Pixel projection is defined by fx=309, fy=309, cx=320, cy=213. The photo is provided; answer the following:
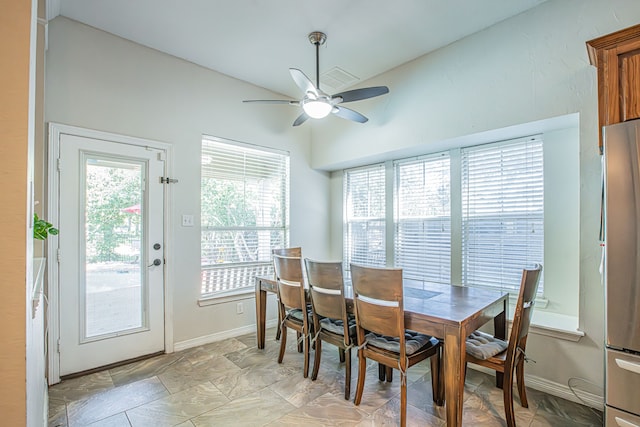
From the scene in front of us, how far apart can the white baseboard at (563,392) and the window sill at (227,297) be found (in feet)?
9.36

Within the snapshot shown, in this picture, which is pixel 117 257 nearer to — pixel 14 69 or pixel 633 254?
pixel 14 69

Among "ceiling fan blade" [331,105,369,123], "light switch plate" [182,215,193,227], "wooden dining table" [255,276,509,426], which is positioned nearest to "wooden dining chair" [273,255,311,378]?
"wooden dining table" [255,276,509,426]

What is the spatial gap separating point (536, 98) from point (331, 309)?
230cm

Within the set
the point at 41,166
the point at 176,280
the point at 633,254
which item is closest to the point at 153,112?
the point at 41,166

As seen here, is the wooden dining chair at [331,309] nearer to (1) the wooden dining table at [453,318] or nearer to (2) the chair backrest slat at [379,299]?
(1) the wooden dining table at [453,318]

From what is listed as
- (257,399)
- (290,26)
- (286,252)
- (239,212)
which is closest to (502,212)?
(286,252)

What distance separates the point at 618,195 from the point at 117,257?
3582 millimetres

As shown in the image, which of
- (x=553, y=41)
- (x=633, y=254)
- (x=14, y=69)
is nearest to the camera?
(x=14, y=69)

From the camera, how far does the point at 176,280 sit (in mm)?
3188

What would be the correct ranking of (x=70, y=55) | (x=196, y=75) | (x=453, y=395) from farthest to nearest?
(x=196, y=75) < (x=70, y=55) < (x=453, y=395)

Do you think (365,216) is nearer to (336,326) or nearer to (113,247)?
(336,326)

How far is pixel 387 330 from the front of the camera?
1994 mm

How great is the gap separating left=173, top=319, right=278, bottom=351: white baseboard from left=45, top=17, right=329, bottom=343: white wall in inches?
1.4

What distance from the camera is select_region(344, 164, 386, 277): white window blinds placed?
4.05m
